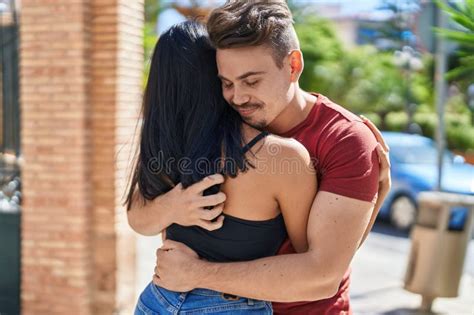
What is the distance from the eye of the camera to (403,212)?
11.8 meters

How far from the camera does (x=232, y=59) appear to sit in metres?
1.84

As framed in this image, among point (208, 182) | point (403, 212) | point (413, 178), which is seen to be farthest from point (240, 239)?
point (403, 212)

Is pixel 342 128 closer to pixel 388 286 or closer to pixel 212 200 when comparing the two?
pixel 212 200

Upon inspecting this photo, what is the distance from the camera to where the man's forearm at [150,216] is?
203cm

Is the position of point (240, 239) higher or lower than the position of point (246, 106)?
lower

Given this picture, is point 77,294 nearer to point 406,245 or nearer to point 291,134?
point 291,134

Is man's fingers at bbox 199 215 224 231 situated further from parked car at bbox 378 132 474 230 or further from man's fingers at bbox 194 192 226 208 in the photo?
parked car at bbox 378 132 474 230

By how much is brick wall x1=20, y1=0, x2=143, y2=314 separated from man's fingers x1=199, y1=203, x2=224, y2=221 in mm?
3111

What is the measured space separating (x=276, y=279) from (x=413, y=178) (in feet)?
33.5

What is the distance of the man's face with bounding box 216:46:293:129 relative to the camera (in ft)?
6.03

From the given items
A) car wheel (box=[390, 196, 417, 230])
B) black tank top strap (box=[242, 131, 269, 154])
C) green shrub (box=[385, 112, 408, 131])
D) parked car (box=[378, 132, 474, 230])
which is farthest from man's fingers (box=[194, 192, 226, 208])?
green shrub (box=[385, 112, 408, 131])

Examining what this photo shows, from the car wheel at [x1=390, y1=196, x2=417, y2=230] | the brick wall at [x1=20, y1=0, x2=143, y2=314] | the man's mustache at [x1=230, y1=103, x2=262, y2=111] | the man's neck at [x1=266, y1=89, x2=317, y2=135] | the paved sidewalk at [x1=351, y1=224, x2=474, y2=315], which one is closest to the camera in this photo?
the man's mustache at [x1=230, y1=103, x2=262, y2=111]

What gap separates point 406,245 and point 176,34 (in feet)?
30.9

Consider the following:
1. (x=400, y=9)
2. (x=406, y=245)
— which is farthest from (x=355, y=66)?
(x=406, y=245)
